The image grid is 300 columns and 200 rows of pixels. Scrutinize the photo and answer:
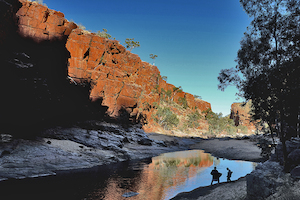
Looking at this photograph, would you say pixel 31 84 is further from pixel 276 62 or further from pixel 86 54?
pixel 276 62

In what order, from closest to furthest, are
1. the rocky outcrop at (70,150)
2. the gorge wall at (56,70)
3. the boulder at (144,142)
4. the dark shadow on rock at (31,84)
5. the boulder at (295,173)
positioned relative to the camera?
the boulder at (295,173) < the rocky outcrop at (70,150) < the dark shadow on rock at (31,84) < the gorge wall at (56,70) < the boulder at (144,142)

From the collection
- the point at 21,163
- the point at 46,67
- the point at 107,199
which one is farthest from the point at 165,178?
the point at 46,67

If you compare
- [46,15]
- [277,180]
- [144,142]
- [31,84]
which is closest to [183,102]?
[144,142]

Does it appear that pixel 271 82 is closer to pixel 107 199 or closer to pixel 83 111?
pixel 107 199

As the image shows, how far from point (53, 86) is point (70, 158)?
14.4 metres

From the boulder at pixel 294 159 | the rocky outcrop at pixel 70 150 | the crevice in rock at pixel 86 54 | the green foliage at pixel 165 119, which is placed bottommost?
the rocky outcrop at pixel 70 150

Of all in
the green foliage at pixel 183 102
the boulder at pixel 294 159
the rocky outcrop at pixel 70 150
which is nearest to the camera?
the boulder at pixel 294 159

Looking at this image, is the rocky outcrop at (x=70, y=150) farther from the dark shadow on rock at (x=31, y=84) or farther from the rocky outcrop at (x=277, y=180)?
the rocky outcrop at (x=277, y=180)

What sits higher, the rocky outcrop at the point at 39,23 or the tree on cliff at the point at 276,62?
the rocky outcrop at the point at 39,23

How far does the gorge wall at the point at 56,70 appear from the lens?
25.6 meters

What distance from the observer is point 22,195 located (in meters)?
14.3

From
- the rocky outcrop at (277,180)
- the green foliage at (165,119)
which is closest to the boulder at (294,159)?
the rocky outcrop at (277,180)

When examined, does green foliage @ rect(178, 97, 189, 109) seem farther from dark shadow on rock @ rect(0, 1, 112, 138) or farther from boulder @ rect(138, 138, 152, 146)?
dark shadow on rock @ rect(0, 1, 112, 138)

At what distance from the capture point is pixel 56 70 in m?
33.1
